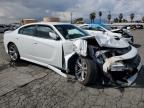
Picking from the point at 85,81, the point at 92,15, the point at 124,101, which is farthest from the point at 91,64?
the point at 92,15

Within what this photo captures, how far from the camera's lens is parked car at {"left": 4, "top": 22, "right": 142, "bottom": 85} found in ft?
15.5

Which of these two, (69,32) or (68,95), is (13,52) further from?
(68,95)

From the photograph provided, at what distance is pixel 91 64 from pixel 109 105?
1080mm

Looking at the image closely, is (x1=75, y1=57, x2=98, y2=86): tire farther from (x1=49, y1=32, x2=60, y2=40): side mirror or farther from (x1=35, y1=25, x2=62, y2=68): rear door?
(x1=49, y1=32, x2=60, y2=40): side mirror

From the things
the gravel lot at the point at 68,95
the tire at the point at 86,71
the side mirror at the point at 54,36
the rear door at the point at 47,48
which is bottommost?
the gravel lot at the point at 68,95

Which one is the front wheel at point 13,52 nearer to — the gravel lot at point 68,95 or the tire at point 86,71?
the gravel lot at point 68,95

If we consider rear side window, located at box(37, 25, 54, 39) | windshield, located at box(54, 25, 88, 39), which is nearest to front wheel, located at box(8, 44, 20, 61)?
rear side window, located at box(37, 25, 54, 39)

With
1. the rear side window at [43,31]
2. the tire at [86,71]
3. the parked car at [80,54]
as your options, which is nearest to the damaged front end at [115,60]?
the parked car at [80,54]

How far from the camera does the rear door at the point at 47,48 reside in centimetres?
552

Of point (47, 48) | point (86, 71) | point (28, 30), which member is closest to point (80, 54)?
point (86, 71)

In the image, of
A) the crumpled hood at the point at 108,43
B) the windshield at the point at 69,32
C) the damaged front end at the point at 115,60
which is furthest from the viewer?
the windshield at the point at 69,32

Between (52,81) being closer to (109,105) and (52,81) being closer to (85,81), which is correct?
(85,81)

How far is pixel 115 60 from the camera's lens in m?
4.61

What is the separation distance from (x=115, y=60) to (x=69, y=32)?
194 cm
